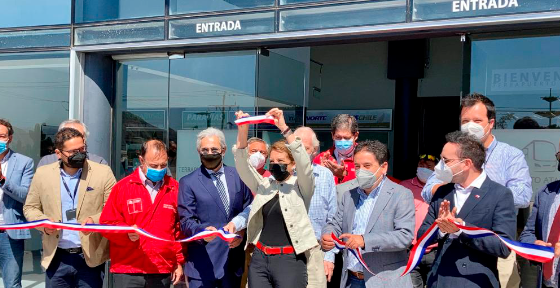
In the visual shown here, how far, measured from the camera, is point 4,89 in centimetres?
857

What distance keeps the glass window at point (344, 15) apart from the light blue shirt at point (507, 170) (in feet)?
5.95

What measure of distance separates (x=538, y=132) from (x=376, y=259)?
256cm

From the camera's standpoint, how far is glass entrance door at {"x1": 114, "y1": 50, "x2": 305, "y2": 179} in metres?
7.90

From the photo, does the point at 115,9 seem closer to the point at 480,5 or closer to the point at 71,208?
the point at 71,208

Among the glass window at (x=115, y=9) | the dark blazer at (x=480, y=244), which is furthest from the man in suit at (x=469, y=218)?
the glass window at (x=115, y=9)

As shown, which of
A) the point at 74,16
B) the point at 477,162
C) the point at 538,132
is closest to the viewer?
the point at 477,162

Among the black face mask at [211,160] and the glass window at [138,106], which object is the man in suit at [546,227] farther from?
the glass window at [138,106]

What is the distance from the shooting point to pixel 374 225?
15.7 feet

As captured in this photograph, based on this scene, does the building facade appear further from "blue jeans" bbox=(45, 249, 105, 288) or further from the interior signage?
"blue jeans" bbox=(45, 249, 105, 288)

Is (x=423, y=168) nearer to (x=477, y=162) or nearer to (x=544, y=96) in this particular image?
(x=544, y=96)

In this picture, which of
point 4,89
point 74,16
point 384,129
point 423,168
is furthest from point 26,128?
point 384,129

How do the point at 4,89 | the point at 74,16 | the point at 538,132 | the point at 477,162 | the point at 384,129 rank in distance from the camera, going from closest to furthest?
the point at 477,162 < the point at 538,132 < the point at 74,16 < the point at 4,89 < the point at 384,129

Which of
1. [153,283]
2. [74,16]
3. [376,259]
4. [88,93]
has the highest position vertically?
[74,16]

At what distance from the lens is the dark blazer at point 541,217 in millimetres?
4543
